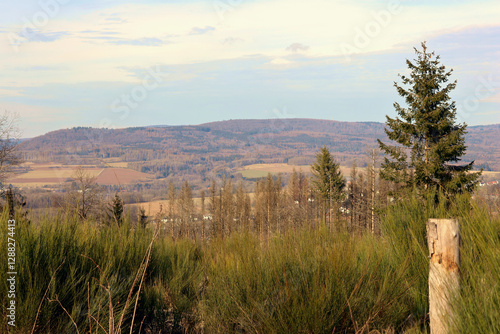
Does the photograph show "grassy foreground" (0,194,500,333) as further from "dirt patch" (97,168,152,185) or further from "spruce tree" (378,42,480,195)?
"spruce tree" (378,42,480,195)

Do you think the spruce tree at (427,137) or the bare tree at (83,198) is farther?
the spruce tree at (427,137)

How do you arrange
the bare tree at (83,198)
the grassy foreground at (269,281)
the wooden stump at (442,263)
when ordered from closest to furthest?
the wooden stump at (442,263) < the grassy foreground at (269,281) < the bare tree at (83,198)

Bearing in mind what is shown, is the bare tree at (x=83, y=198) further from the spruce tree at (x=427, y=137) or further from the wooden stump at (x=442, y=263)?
the spruce tree at (x=427, y=137)

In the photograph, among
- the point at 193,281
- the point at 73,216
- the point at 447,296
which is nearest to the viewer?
the point at 447,296

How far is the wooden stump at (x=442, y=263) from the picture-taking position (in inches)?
137

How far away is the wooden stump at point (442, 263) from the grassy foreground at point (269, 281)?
0.47 ft

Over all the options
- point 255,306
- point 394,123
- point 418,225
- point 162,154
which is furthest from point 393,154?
point 162,154

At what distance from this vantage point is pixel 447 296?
3432 mm

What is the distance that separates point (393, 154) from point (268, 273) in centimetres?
2674

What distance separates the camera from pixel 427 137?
93.2 ft

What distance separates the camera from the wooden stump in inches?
137

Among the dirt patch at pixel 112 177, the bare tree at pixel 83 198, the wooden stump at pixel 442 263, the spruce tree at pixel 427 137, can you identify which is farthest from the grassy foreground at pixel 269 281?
the spruce tree at pixel 427 137

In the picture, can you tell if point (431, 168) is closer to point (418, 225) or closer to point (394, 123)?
point (394, 123)

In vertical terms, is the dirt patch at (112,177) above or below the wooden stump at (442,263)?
above
